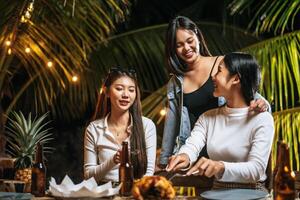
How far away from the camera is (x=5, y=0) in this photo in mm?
4469

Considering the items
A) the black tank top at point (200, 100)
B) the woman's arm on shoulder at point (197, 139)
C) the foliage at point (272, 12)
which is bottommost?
the woman's arm on shoulder at point (197, 139)

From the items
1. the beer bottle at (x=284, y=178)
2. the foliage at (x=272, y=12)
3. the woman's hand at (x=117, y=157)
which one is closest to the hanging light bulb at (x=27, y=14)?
the foliage at (x=272, y=12)

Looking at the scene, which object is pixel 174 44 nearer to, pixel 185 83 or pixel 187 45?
pixel 187 45

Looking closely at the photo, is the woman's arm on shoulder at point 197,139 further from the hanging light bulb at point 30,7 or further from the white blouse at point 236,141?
the hanging light bulb at point 30,7

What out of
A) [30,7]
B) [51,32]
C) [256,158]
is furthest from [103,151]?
[51,32]

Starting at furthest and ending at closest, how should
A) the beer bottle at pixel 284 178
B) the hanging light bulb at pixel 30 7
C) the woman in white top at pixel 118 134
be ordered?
the hanging light bulb at pixel 30 7
the woman in white top at pixel 118 134
the beer bottle at pixel 284 178

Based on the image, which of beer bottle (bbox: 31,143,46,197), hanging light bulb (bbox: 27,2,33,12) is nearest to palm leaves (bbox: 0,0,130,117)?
hanging light bulb (bbox: 27,2,33,12)

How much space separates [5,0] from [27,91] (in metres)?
1.41

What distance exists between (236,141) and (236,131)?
0.13 feet

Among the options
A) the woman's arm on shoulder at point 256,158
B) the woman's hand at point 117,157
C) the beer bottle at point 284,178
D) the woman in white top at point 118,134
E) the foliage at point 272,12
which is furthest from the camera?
the foliage at point 272,12

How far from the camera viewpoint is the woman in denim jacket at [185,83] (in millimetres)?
2781

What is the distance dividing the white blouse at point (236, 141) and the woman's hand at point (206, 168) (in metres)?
0.04

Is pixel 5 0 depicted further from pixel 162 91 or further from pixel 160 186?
pixel 160 186

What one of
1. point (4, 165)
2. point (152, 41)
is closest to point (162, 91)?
point (152, 41)
